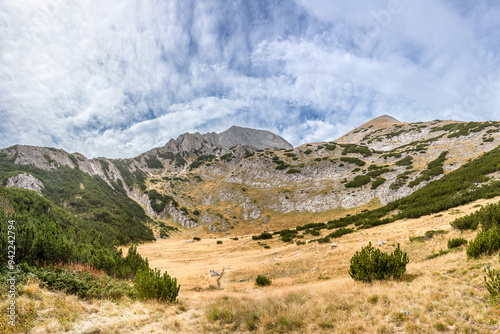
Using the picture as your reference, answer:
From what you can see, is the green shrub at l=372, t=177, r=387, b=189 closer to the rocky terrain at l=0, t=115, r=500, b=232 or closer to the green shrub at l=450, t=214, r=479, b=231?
the rocky terrain at l=0, t=115, r=500, b=232

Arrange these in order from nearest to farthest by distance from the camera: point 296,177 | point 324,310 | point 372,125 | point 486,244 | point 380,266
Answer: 1. point 324,310
2. point 486,244
3. point 380,266
4. point 296,177
5. point 372,125

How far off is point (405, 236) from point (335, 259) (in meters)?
5.41

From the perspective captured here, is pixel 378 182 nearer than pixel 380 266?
No

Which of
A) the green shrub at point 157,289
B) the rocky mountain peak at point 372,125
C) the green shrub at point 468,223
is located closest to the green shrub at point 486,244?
the green shrub at point 468,223

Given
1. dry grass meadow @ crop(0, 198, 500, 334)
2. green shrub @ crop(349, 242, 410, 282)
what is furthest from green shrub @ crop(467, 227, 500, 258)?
green shrub @ crop(349, 242, 410, 282)

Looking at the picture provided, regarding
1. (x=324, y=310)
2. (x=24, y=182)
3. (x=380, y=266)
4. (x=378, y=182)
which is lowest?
(x=324, y=310)

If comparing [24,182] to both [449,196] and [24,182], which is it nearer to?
[24,182]

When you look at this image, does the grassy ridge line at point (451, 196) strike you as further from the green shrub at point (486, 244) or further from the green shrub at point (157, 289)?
the green shrub at point (157, 289)

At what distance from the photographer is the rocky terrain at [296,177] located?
43344mm

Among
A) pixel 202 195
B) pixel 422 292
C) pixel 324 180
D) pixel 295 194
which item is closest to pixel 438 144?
pixel 324 180

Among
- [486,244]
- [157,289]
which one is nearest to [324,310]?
[157,289]

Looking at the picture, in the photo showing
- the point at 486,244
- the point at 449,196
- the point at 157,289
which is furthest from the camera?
the point at 449,196

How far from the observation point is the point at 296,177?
70688 mm

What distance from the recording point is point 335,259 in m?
14.7
